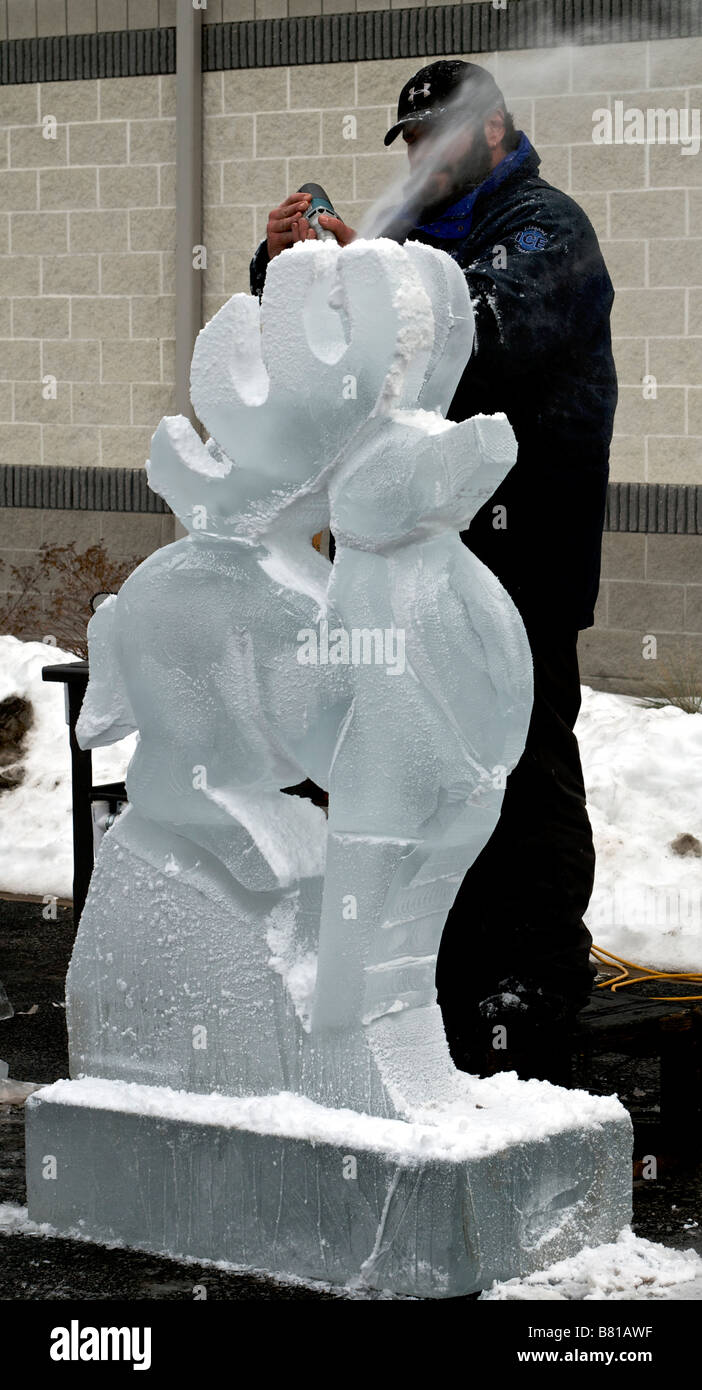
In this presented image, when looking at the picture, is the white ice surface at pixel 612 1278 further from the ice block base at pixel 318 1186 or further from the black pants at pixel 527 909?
the black pants at pixel 527 909

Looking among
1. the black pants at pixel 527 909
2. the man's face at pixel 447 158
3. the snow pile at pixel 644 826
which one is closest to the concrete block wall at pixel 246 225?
the snow pile at pixel 644 826

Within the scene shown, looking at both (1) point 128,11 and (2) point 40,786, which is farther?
(1) point 128,11

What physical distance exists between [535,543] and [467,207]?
0.72m

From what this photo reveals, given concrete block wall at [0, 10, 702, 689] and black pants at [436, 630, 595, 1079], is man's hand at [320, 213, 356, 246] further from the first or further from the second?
concrete block wall at [0, 10, 702, 689]

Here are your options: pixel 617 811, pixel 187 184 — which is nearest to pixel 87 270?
pixel 187 184

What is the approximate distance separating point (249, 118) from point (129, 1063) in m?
6.36

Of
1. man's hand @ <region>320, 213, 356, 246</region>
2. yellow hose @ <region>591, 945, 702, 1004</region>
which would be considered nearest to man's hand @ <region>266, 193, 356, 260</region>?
man's hand @ <region>320, 213, 356, 246</region>

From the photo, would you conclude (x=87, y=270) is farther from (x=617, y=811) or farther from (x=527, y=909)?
(x=527, y=909)

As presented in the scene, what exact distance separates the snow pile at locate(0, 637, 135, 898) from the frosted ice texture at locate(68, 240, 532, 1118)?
129 inches

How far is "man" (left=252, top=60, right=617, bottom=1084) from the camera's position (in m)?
3.71

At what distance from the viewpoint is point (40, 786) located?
23.1ft

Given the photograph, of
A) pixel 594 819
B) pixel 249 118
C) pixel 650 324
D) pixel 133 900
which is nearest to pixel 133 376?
pixel 249 118

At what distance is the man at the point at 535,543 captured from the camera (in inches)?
146

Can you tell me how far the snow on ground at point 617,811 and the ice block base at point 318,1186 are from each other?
2469 millimetres
